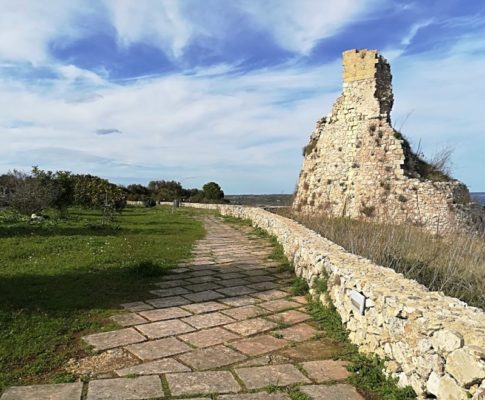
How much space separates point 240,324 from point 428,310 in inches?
78.1

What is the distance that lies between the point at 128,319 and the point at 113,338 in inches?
20.6

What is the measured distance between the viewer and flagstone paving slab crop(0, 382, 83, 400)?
2832 millimetres

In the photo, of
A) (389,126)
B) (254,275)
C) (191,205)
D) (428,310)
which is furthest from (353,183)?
(191,205)

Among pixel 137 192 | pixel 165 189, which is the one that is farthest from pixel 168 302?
pixel 165 189

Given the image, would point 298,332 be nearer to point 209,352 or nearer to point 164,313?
point 209,352

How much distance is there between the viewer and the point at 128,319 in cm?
443

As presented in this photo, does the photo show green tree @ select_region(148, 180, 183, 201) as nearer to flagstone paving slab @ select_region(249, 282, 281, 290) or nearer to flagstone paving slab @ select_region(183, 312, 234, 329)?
flagstone paving slab @ select_region(249, 282, 281, 290)

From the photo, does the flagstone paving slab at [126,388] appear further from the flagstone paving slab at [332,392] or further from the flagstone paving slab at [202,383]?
the flagstone paving slab at [332,392]

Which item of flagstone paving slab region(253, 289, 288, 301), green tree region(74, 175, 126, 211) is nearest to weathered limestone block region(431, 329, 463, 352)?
flagstone paving slab region(253, 289, 288, 301)

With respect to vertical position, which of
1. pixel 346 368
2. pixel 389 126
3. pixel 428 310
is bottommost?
pixel 346 368

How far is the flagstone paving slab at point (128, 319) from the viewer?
14.1 ft

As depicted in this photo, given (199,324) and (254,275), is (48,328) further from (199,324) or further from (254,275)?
(254,275)

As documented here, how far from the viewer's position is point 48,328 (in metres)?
4.05

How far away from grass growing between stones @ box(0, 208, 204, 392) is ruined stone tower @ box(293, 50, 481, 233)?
26.2 ft
